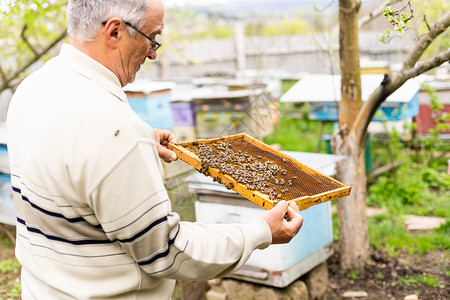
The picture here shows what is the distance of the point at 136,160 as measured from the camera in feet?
4.33

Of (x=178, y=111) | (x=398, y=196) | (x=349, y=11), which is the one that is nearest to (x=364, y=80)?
(x=398, y=196)

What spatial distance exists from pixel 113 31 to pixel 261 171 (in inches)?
39.5

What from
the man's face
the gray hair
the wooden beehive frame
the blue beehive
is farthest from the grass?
the gray hair

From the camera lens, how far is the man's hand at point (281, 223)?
163 cm

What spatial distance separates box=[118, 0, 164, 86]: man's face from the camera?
151 cm

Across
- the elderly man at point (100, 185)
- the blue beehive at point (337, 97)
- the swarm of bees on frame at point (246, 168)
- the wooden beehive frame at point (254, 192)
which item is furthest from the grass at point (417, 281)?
the elderly man at point (100, 185)

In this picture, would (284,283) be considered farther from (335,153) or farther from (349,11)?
(349,11)

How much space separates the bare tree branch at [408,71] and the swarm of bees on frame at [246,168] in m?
1.45

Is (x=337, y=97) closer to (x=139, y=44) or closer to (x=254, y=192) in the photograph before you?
(x=254, y=192)

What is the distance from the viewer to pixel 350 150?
403 cm

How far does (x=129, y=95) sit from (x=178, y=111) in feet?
6.17

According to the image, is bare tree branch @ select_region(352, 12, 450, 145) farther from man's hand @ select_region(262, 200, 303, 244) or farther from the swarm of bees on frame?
man's hand @ select_region(262, 200, 303, 244)

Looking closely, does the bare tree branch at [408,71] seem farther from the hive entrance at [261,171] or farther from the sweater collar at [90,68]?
the sweater collar at [90,68]

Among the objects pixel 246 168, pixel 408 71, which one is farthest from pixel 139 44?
pixel 408 71
